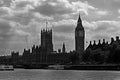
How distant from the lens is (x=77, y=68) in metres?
199

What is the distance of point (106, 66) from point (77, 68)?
31820 mm

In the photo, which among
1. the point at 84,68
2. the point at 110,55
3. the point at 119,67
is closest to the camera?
the point at 119,67

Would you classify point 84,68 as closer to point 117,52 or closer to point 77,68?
point 77,68

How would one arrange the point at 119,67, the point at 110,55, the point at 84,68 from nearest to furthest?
the point at 119,67 < the point at 110,55 < the point at 84,68

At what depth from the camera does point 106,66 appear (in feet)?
557

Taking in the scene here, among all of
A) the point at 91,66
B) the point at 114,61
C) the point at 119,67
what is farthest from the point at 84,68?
the point at 119,67

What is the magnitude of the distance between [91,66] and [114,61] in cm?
1284

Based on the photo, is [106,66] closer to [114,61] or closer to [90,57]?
[114,61]

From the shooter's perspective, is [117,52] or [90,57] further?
[90,57]

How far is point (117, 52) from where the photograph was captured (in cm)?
16762

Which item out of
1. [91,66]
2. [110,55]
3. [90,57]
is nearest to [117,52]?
[110,55]

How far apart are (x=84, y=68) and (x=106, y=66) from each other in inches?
865

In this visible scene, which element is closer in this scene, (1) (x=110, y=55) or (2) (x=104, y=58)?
(1) (x=110, y=55)

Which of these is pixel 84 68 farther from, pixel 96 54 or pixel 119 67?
pixel 119 67
